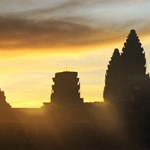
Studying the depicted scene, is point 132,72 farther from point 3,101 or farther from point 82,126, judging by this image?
point 3,101

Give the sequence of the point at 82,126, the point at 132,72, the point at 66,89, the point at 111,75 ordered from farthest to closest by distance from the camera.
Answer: the point at 66,89 < the point at 111,75 < the point at 132,72 < the point at 82,126

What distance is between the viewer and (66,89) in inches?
3216

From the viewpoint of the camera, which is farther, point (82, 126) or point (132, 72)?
point (132, 72)

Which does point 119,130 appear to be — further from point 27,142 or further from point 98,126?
point 27,142

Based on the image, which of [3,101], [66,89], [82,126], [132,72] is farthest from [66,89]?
[82,126]

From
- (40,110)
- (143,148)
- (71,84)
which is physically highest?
(71,84)

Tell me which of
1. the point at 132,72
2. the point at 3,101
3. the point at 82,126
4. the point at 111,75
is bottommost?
the point at 82,126

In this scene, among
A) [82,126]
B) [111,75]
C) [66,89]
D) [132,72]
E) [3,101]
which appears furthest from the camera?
[66,89]

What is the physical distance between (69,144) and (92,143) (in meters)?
1.93

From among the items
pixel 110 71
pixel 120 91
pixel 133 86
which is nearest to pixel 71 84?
pixel 110 71

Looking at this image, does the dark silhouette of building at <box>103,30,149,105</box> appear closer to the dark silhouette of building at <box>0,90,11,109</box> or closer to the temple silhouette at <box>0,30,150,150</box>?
the temple silhouette at <box>0,30,150,150</box>

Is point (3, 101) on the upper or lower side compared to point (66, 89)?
lower

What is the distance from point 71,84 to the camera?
82875 mm

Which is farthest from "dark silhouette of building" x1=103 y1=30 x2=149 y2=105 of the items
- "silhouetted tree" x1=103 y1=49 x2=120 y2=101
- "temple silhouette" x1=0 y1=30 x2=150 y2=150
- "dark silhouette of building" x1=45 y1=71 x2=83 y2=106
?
"dark silhouette of building" x1=45 y1=71 x2=83 y2=106
